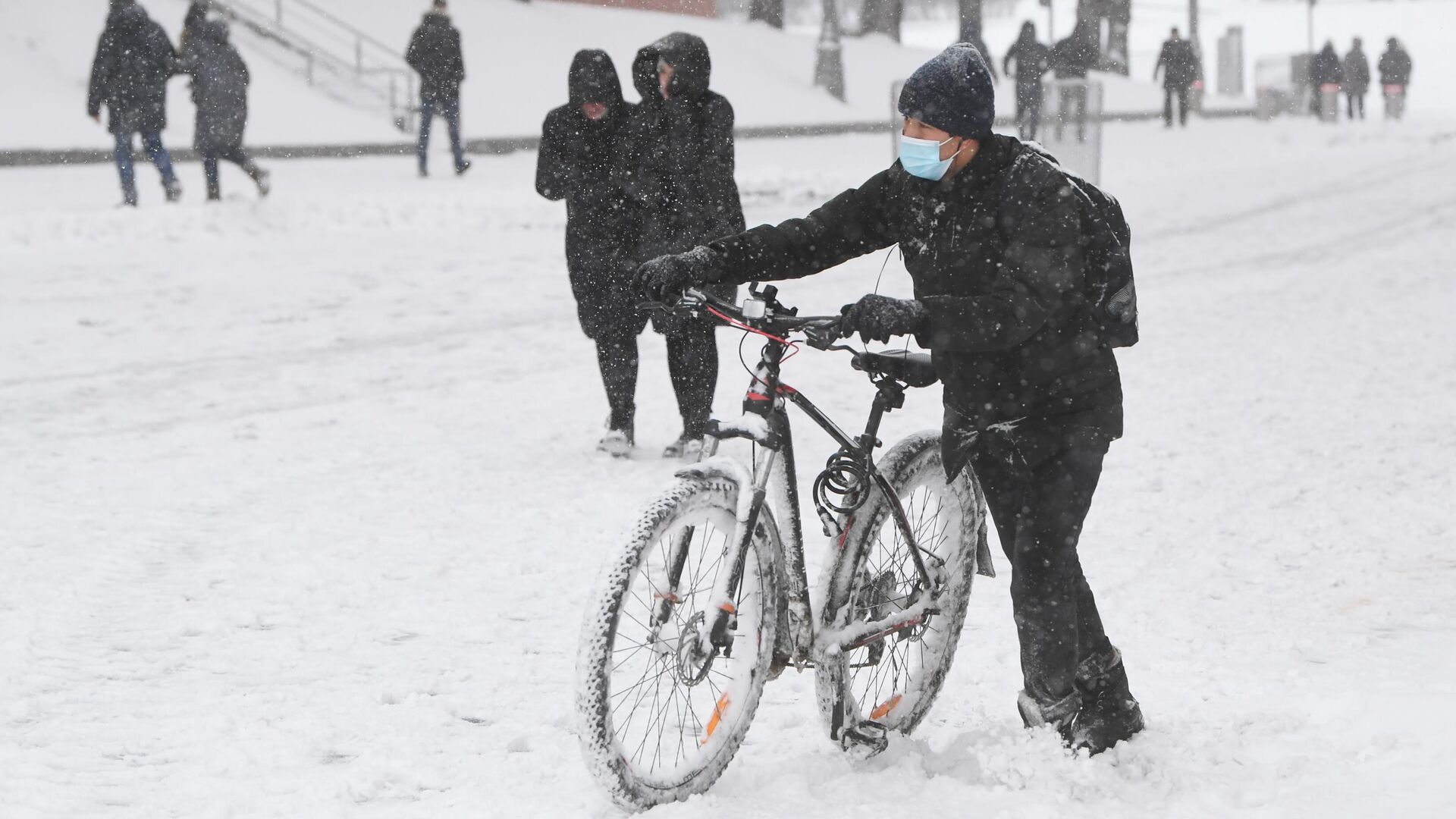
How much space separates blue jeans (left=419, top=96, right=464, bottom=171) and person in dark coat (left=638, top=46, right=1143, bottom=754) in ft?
48.1

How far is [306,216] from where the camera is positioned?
14.1 metres

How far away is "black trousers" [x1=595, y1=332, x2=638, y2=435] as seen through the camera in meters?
6.96

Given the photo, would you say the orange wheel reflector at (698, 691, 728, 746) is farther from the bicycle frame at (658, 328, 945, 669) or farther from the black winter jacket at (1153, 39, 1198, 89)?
the black winter jacket at (1153, 39, 1198, 89)

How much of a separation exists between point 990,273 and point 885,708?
3.82 feet

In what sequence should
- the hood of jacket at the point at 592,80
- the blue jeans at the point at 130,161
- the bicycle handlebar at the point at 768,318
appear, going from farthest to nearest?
the blue jeans at the point at 130,161 < the hood of jacket at the point at 592,80 < the bicycle handlebar at the point at 768,318

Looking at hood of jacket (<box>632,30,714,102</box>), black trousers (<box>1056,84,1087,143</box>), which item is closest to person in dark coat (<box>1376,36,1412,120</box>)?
black trousers (<box>1056,84,1087,143</box>)

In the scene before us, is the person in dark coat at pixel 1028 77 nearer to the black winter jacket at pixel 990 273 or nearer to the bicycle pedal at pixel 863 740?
the black winter jacket at pixel 990 273

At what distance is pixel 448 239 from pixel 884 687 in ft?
34.0

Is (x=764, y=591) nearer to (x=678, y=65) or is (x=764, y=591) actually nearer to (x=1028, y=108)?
(x=678, y=65)

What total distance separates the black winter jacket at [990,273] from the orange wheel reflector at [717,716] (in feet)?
2.44

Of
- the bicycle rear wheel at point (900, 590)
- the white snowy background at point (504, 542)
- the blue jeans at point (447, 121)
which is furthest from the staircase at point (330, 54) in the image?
the bicycle rear wheel at point (900, 590)

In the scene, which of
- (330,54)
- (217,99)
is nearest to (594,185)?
(217,99)

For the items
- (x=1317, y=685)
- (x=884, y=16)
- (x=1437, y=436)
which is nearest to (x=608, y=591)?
(x=1317, y=685)

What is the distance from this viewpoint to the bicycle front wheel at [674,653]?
3121mm
